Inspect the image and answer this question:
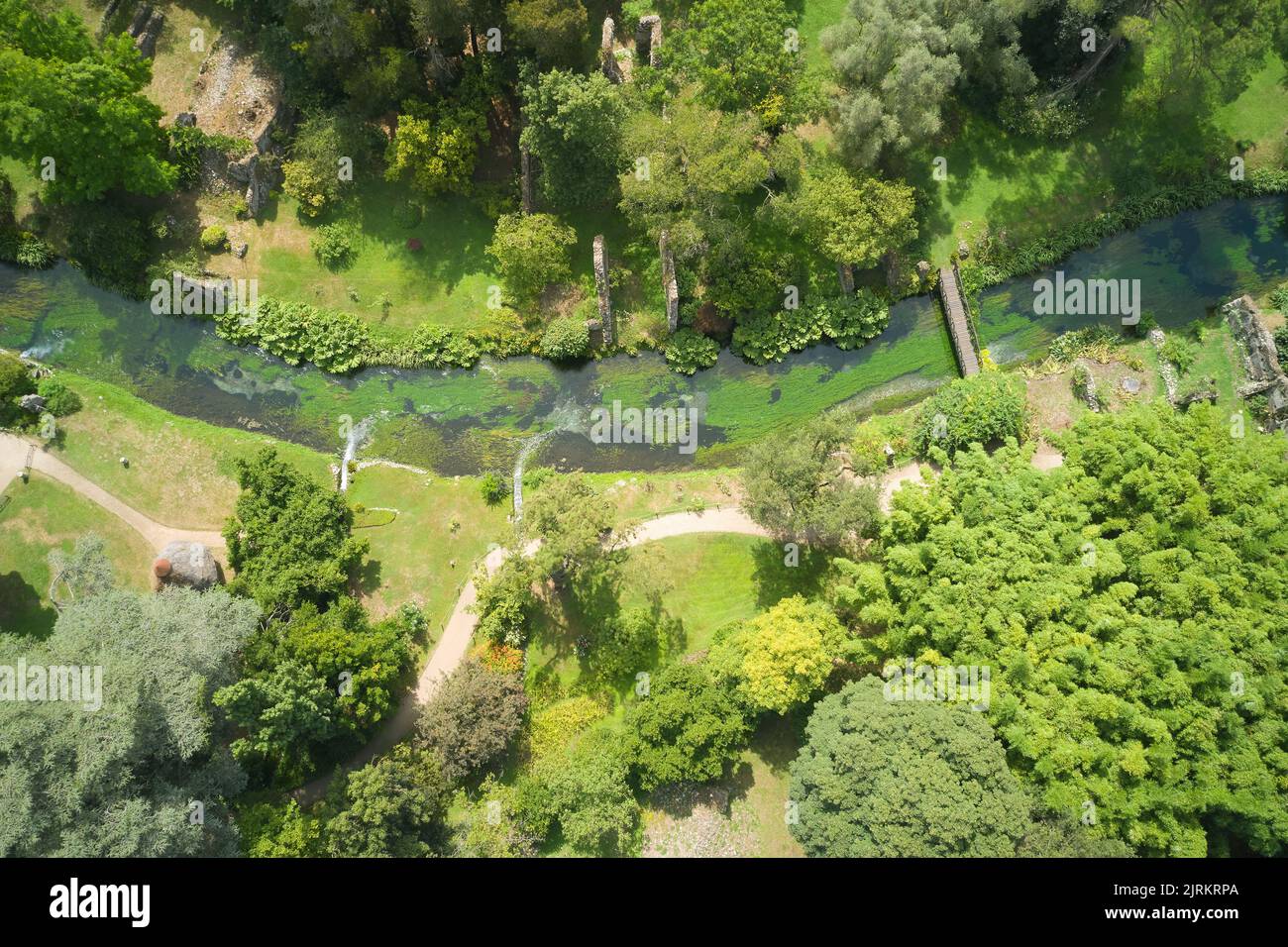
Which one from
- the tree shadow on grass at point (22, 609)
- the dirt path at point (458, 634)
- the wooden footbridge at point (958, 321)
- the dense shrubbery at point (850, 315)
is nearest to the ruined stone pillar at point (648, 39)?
the dense shrubbery at point (850, 315)

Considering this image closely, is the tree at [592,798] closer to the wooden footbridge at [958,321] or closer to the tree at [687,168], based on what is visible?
the tree at [687,168]

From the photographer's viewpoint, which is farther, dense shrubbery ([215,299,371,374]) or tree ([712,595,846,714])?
dense shrubbery ([215,299,371,374])

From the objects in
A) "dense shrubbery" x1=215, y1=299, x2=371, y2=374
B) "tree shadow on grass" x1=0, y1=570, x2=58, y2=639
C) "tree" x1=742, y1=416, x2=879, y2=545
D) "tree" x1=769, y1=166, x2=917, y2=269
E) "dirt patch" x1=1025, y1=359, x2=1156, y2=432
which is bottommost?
"tree shadow on grass" x1=0, y1=570, x2=58, y2=639

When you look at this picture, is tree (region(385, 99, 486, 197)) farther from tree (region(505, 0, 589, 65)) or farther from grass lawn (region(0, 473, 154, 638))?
grass lawn (region(0, 473, 154, 638))

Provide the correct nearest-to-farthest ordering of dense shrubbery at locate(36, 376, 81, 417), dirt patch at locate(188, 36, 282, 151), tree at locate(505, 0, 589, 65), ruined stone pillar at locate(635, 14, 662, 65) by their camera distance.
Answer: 1. tree at locate(505, 0, 589, 65)
2. dense shrubbery at locate(36, 376, 81, 417)
3. ruined stone pillar at locate(635, 14, 662, 65)
4. dirt patch at locate(188, 36, 282, 151)

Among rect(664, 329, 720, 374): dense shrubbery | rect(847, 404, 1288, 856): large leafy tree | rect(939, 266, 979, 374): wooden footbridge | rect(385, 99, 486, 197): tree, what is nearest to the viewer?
rect(847, 404, 1288, 856): large leafy tree

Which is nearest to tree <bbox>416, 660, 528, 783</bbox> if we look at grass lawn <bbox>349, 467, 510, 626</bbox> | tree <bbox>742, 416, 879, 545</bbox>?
grass lawn <bbox>349, 467, 510, 626</bbox>
